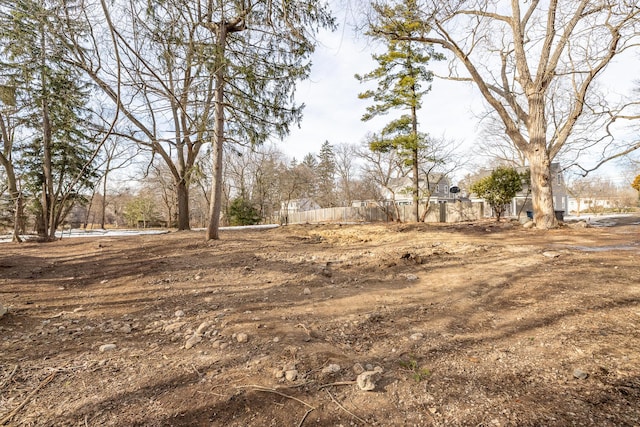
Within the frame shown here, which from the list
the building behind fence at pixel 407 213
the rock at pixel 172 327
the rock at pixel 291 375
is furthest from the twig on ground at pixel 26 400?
the building behind fence at pixel 407 213

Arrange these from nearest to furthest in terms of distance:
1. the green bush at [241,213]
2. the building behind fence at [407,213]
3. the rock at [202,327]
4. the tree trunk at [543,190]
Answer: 1. the rock at [202,327]
2. the tree trunk at [543,190]
3. the building behind fence at [407,213]
4. the green bush at [241,213]

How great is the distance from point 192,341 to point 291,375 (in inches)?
36.2

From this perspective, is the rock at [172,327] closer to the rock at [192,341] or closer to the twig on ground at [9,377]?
the rock at [192,341]

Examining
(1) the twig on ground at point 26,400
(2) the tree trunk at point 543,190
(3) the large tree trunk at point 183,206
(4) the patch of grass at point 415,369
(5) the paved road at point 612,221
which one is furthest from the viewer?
(3) the large tree trunk at point 183,206

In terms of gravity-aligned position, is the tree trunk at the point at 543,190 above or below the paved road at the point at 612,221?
above

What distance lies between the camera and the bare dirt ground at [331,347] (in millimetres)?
1362

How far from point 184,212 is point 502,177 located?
560 inches

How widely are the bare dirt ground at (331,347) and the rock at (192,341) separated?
2 cm

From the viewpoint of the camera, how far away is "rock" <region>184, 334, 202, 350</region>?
80.4 inches

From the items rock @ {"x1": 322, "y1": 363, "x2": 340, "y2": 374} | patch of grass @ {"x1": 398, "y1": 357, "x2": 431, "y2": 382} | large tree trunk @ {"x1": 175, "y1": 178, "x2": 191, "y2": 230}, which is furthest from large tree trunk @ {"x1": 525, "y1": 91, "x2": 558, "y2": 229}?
large tree trunk @ {"x1": 175, "y1": 178, "x2": 191, "y2": 230}

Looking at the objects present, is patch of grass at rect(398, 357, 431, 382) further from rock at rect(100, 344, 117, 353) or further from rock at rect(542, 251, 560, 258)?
rock at rect(542, 251, 560, 258)

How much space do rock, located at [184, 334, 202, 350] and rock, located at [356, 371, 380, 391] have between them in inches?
49.2

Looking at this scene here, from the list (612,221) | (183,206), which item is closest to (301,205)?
(183,206)

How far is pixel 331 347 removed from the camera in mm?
1976
